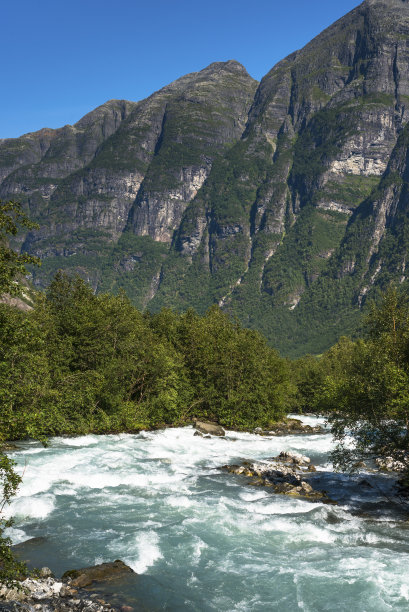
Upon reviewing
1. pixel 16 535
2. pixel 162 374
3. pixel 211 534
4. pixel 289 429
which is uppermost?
pixel 162 374

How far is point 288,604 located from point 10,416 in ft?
37.5

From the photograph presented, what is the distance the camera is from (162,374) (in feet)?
171

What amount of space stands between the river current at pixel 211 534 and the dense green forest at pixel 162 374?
2.59m

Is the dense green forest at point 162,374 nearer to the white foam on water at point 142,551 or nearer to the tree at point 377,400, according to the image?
the tree at point 377,400

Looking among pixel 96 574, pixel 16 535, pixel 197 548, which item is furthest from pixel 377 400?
pixel 16 535

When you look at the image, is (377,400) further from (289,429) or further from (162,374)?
(289,429)

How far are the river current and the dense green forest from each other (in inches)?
102

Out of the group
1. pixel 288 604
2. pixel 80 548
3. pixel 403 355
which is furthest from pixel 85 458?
pixel 403 355

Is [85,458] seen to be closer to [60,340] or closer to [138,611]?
[60,340]

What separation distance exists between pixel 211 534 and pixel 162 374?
3205 cm

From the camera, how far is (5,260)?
12453mm

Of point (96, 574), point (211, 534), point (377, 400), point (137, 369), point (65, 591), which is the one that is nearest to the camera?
point (65, 591)

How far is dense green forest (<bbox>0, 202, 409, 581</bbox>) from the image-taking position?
21.5 m

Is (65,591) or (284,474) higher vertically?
(65,591)
